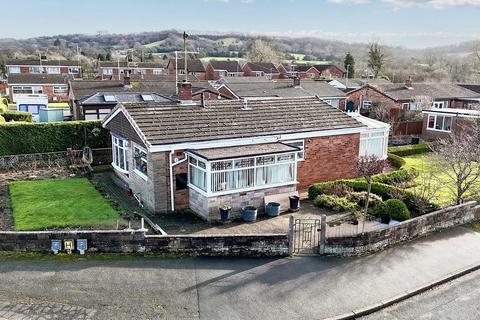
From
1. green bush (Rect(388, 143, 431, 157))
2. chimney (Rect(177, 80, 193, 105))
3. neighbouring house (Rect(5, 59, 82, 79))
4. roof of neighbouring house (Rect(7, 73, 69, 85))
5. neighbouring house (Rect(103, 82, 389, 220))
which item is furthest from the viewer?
neighbouring house (Rect(5, 59, 82, 79))

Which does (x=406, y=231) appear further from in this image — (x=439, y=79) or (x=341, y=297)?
(x=439, y=79)

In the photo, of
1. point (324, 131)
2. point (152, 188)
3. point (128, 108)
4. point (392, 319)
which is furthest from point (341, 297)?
point (128, 108)

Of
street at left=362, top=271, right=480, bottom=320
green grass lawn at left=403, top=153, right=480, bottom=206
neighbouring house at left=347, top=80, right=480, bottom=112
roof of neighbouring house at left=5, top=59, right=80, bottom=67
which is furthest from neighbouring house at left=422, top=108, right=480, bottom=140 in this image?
roof of neighbouring house at left=5, top=59, right=80, bottom=67

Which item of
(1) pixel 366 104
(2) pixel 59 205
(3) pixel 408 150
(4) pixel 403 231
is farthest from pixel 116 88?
(4) pixel 403 231

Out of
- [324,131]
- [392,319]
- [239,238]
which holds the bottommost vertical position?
[392,319]

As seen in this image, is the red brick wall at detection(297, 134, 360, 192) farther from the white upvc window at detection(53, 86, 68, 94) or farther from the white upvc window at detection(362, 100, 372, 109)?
the white upvc window at detection(53, 86, 68, 94)

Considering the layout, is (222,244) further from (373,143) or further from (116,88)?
(116,88)
